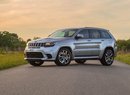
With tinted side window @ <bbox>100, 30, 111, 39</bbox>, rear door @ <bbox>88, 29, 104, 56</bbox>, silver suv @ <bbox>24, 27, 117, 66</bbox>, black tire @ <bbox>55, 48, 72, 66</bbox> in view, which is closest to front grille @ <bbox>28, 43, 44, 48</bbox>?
silver suv @ <bbox>24, 27, 117, 66</bbox>

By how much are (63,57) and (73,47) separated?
3.01 feet

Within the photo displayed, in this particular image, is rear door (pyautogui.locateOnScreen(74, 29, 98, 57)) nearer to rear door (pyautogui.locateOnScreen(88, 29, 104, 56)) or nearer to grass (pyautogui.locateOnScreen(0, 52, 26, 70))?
rear door (pyautogui.locateOnScreen(88, 29, 104, 56))

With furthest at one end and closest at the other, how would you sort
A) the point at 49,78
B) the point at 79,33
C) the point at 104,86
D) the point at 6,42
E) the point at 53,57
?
the point at 6,42 → the point at 79,33 → the point at 53,57 → the point at 49,78 → the point at 104,86

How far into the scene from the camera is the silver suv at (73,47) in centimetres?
2191

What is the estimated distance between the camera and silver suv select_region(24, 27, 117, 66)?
21909mm

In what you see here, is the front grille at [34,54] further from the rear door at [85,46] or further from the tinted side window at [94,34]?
the tinted side window at [94,34]

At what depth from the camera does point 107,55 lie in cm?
2447

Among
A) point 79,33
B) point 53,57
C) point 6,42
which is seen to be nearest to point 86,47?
point 79,33

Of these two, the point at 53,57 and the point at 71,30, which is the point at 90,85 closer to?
the point at 53,57

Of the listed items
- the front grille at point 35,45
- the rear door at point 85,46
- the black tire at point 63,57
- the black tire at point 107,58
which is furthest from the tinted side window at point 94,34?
the front grille at point 35,45

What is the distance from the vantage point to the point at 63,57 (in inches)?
870

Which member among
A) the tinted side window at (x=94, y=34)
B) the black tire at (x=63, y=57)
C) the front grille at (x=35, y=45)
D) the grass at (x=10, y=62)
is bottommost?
the grass at (x=10, y=62)

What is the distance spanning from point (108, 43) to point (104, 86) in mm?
11817

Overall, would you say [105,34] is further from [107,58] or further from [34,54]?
[34,54]
